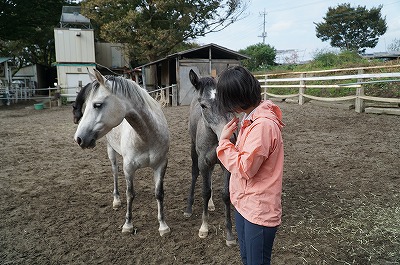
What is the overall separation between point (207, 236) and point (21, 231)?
1967 millimetres

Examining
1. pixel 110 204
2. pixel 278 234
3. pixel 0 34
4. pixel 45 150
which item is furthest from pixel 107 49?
pixel 278 234

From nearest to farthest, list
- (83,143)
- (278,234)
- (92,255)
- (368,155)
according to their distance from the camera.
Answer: (83,143) < (92,255) < (278,234) < (368,155)

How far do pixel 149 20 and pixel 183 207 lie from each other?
50.4 ft

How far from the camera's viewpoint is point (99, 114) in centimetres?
216

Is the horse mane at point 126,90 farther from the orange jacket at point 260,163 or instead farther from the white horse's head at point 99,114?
the orange jacket at point 260,163

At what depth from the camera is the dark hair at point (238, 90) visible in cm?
142

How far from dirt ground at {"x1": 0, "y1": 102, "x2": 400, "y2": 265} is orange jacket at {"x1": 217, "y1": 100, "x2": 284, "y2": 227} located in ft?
3.87

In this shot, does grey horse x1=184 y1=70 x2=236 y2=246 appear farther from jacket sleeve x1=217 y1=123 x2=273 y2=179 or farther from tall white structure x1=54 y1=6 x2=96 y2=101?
tall white structure x1=54 y1=6 x2=96 y2=101

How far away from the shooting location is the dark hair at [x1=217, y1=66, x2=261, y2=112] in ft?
4.64

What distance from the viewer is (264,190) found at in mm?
1397

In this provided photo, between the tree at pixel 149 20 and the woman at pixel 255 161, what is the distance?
15.6m

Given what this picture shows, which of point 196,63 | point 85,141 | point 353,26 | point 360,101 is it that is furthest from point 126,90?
point 353,26

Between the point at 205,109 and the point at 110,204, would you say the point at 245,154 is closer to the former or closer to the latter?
the point at 205,109

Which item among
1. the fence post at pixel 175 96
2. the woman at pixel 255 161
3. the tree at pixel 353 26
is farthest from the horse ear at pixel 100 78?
the tree at pixel 353 26
